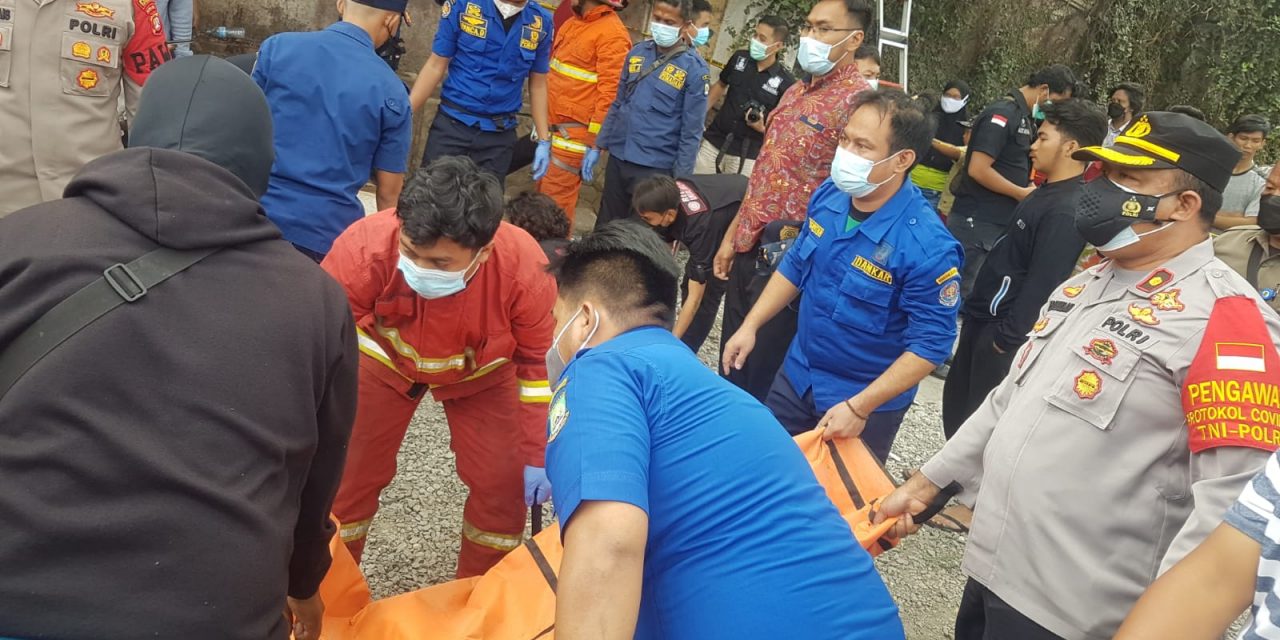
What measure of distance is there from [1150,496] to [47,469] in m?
2.00

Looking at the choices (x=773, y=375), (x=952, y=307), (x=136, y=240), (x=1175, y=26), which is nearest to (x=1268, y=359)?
(x=952, y=307)

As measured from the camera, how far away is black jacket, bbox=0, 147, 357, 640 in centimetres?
119

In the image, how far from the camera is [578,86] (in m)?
5.92

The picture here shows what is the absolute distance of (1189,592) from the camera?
4.26ft

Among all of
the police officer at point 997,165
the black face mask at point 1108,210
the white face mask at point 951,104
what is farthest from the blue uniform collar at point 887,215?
the white face mask at point 951,104

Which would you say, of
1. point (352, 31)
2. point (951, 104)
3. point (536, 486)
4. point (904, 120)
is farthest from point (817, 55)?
point (951, 104)

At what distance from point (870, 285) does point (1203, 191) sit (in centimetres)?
111

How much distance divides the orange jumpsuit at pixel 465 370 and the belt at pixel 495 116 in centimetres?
245

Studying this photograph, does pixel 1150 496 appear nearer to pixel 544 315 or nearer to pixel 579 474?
pixel 579 474

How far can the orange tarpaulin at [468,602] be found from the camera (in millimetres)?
2311

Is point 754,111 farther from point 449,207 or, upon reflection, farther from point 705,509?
point 705,509

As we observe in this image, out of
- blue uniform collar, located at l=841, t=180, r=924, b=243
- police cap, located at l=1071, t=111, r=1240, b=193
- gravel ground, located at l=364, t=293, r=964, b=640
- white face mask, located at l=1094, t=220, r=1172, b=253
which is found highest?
police cap, located at l=1071, t=111, r=1240, b=193

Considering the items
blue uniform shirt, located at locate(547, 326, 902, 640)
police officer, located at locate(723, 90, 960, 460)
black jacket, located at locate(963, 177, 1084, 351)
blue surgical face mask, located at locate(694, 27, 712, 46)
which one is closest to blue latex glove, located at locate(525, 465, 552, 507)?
police officer, located at locate(723, 90, 960, 460)

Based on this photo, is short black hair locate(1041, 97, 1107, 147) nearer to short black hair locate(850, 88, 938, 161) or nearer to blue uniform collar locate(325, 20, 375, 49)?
short black hair locate(850, 88, 938, 161)
